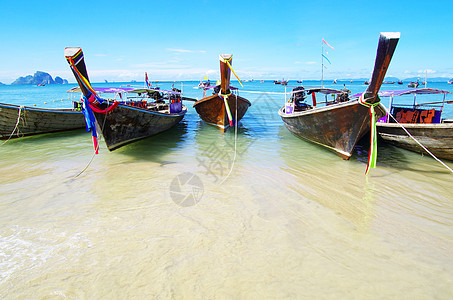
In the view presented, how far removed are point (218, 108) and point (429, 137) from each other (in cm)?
871

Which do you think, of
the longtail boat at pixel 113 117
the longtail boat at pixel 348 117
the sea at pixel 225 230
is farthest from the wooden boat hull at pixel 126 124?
the longtail boat at pixel 348 117

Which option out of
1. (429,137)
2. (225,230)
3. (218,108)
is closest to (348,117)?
(429,137)

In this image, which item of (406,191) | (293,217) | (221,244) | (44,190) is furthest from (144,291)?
(406,191)

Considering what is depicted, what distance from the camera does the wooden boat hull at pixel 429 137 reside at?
6.75m

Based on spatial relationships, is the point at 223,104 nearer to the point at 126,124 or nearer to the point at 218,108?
the point at 218,108

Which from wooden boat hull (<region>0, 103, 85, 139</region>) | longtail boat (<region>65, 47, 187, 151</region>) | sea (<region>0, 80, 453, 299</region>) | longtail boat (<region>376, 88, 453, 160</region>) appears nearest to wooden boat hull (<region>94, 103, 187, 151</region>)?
longtail boat (<region>65, 47, 187, 151</region>)

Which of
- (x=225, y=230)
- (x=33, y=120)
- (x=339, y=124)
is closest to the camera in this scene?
(x=225, y=230)

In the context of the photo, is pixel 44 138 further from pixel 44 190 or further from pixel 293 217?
pixel 293 217

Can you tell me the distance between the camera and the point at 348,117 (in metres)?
7.04

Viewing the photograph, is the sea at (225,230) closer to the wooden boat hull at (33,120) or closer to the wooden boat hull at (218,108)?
the wooden boat hull at (33,120)

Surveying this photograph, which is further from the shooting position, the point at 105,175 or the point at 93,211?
the point at 105,175

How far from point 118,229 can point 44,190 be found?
2.70 meters

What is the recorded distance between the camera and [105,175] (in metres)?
6.38

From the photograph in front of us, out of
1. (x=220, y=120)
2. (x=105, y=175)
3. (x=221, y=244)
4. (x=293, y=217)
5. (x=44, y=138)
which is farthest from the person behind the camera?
(x=220, y=120)
